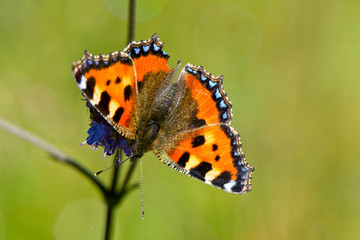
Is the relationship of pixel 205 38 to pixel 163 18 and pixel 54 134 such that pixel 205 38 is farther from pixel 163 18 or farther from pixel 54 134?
pixel 54 134

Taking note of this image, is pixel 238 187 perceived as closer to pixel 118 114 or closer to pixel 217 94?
pixel 217 94

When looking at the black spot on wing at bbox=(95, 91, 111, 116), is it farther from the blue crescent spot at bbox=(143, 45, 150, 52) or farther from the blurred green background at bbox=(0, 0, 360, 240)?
the blurred green background at bbox=(0, 0, 360, 240)

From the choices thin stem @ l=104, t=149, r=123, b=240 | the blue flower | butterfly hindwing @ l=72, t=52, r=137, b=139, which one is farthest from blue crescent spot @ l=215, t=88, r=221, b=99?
thin stem @ l=104, t=149, r=123, b=240

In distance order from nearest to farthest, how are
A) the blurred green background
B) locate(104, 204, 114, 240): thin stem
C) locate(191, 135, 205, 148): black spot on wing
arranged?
locate(191, 135, 205, 148): black spot on wing
locate(104, 204, 114, 240): thin stem
the blurred green background

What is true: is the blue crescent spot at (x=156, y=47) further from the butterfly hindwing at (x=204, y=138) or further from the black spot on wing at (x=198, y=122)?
the black spot on wing at (x=198, y=122)

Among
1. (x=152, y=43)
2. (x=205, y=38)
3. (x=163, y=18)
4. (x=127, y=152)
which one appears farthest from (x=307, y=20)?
(x=127, y=152)

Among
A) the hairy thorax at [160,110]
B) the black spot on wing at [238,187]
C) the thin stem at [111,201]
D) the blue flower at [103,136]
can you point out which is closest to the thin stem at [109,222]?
the thin stem at [111,201]
